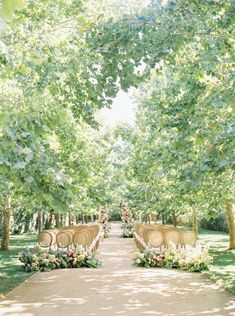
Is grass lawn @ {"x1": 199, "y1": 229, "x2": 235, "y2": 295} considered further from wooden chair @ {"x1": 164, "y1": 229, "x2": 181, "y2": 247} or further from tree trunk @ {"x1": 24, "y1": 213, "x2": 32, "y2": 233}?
tree trunk @ {"x1": 24, "y1": 213, "x2": 32, "y2": 233}

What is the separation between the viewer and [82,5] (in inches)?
692

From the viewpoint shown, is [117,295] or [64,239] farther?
[64,239]

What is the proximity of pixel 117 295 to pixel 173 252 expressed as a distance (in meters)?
5.37

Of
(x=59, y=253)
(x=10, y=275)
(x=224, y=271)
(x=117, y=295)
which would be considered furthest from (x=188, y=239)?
(x=117, y=295)

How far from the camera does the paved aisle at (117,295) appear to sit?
8.33 m

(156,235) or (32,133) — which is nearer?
(32,133)

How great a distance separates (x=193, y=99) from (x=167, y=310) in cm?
441

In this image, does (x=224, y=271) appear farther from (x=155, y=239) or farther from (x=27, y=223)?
(x=27, y=223)

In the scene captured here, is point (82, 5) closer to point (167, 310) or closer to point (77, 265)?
point (77, 265)

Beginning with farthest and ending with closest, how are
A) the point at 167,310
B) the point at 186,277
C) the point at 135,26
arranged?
the point at 186,277 → the point at 167,310 → the point at 135,26

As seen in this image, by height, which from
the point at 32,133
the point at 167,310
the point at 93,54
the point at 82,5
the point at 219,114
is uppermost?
the point at 82,5

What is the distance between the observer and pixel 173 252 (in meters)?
14.9

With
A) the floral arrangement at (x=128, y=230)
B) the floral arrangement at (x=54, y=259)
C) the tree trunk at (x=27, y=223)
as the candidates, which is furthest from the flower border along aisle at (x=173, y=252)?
the tree trunk at (x=27, y=223)

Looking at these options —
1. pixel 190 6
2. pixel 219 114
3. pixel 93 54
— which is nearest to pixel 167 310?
pixel 219 114
